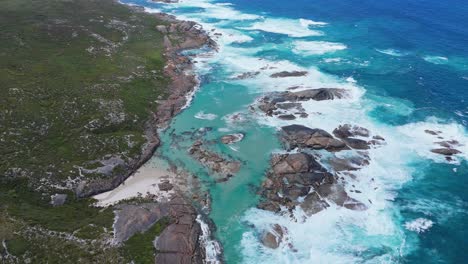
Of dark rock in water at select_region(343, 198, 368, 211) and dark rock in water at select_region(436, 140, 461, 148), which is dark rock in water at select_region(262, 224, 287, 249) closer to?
dark rock in water at select_region(343, 198, 368, 211)

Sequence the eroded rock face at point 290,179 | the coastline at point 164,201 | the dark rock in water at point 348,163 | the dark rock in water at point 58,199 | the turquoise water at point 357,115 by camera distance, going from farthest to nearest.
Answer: the dark rock in water at point 348,163, the eroded rock face at point 290,179, the dark rock in water at point 58,199, the turquoise water at point 357,115, the coastline at point 164,201

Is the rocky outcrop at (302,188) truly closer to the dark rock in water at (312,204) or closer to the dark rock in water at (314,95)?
the dark rock in water at (312,204)

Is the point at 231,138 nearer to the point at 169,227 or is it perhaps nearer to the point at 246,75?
the point at 169,227

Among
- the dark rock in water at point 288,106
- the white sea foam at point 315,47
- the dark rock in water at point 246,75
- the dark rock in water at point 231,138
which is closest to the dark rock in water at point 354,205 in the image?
the dark rock in water at point 231,138

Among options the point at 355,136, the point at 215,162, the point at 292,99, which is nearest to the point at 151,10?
the point at 292,99

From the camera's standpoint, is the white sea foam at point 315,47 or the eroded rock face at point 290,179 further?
the white sea foam at point 315,47

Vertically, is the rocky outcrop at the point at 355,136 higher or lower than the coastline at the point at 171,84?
higher

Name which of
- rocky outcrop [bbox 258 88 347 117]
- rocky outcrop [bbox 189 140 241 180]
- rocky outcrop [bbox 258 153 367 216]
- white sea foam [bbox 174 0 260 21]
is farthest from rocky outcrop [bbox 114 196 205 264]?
white sea foam [bbox 174 0 260 21]
